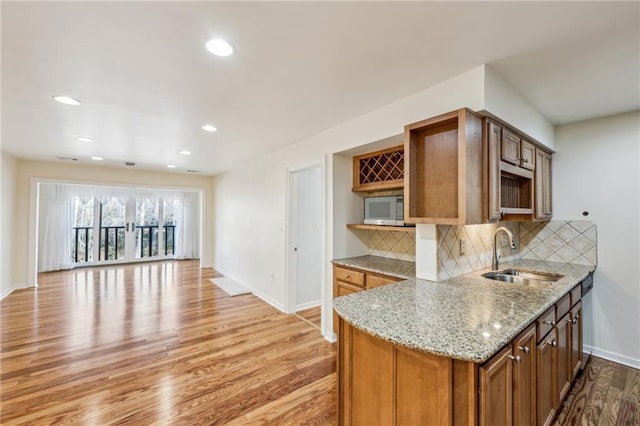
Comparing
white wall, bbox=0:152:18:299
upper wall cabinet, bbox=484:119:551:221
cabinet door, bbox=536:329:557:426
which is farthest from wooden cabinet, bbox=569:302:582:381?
white wall, bbox=0:152:18:299

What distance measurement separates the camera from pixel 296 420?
192 cm

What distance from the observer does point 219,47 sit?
1620 millimetres

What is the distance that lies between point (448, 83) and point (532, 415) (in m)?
2.15

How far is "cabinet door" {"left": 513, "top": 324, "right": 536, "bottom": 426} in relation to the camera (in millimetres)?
1352

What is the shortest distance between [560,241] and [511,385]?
2.41 m

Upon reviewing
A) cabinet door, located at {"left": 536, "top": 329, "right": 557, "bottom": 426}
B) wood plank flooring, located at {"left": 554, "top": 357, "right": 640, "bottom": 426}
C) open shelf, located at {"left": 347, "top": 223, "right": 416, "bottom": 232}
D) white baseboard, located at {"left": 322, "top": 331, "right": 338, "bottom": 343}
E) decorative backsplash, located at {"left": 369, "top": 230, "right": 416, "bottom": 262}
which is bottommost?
wood plank flooring, located at {"left": 554, "top": 357, "right": 640, "bottom": 426}

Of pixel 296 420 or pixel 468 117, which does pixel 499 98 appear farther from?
pixel 296 420

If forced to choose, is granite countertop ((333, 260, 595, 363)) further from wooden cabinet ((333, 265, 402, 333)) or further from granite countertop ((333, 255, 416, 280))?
wooden cabinet ((333, 265, 402, 333))

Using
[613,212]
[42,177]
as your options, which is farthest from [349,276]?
[42,177]

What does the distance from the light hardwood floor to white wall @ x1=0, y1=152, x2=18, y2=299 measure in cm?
61

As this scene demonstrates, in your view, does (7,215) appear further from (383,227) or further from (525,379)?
(525,379)

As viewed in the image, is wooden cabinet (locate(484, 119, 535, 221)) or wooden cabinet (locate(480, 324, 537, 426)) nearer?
wooden cabinet (locate(480, 324, 537, 426))

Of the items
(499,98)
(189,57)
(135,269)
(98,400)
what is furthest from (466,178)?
(135,269)

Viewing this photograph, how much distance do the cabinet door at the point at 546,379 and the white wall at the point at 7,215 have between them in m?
6.99
